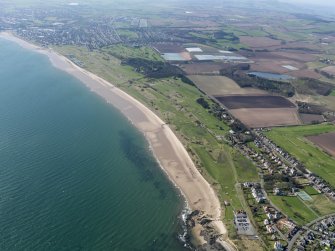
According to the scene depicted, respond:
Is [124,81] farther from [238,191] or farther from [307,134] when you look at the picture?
[238,191]

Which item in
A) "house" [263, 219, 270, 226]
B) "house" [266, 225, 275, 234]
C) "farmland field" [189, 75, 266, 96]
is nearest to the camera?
"house" [266, 225, 275, 234]

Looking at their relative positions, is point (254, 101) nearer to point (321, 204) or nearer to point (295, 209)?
point (321, 204)

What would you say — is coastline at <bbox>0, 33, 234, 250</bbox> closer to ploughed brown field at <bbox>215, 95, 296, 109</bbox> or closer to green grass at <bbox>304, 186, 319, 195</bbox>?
green grass at <bbox>304, 186, 319, 195</bbox>

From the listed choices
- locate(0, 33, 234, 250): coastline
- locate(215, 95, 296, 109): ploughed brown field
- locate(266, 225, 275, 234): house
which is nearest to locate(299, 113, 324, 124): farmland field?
locate(215, 95, 296, 109): ploughed brown field

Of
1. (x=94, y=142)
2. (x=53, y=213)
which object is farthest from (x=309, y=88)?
(x=53, y=213)

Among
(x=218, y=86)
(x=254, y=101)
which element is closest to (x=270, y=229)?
(x=254, y=101)

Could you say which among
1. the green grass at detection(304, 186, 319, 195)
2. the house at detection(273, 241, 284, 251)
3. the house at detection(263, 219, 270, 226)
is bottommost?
the green grass at detection(304, 186, 319, 195)

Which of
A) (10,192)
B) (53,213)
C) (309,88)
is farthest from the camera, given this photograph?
(309,88)

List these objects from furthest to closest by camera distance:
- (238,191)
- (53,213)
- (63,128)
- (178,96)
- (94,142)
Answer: (178,96) → (63,128) → (94,142) → (238,191) → (53,213)
